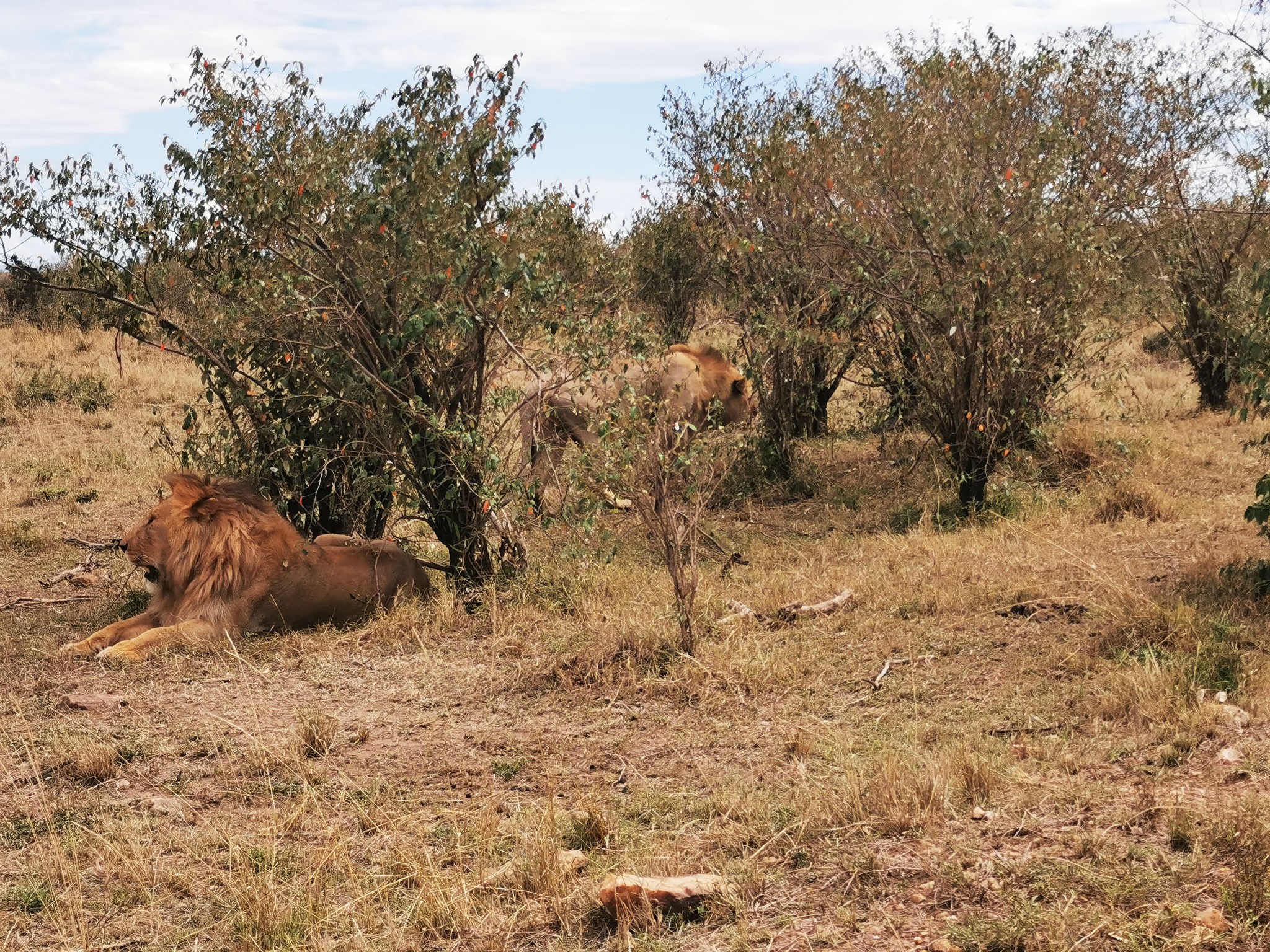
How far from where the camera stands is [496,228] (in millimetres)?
7062

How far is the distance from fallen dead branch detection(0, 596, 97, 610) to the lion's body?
8.91 feet

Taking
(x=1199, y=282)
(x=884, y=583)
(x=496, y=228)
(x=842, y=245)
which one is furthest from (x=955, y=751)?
(x=1199, y=282)

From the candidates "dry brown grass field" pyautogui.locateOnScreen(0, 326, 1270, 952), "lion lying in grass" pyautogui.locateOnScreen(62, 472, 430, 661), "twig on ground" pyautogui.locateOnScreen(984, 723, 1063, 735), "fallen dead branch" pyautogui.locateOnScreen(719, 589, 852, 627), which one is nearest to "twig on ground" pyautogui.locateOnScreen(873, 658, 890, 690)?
"dry brown grass field" pyautogui.locateOnScreen(0, 326, 1270, 952)

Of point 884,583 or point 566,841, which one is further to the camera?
point 884,583

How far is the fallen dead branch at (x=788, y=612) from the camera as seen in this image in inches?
256

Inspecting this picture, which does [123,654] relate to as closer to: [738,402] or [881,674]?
[881,674]

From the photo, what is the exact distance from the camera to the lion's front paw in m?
6.43

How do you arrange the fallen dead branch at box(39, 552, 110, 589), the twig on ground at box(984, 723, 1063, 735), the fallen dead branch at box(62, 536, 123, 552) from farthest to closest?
the fallen dead branch at box(62, 536, 123, 552)
the fallen dead branch at box(39, 552, 110, 589)
the twig on ground at box(984, 723, 1063, 735)

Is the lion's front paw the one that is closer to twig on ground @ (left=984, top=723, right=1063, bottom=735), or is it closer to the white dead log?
the white dead log

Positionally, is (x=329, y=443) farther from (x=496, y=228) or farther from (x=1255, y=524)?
(x=1255, y=524)

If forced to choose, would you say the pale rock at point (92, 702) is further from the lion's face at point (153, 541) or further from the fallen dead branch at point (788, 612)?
the fallen dead branch at point (788, 612)

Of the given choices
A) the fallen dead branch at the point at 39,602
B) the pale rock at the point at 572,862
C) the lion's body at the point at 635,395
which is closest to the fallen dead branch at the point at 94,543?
the fallen dead branch at the point at 39,602

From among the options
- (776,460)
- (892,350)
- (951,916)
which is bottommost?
Answer: (951,916)

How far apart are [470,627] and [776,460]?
4.05m
